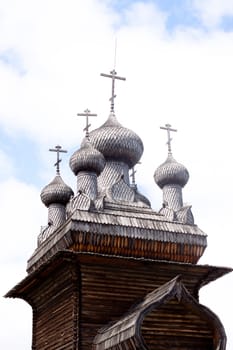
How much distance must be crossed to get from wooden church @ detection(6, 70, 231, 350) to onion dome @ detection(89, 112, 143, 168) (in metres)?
0.03

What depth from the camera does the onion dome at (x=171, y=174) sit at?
→ 19.9 meters

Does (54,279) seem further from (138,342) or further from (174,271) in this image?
(138,342)

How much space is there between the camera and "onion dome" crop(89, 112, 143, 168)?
19.5 metres

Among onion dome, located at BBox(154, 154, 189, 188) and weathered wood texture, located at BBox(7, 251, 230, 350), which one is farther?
onion dome, located at BBox(154, 154, 189, 188)

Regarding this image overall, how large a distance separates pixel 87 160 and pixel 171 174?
2.81 meters

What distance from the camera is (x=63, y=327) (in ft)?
52.5

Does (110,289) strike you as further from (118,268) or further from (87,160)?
(87,160)

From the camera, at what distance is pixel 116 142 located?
19484 mm

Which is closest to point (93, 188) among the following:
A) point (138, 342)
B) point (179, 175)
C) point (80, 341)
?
point (179, 175)

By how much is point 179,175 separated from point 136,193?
54.3 inches

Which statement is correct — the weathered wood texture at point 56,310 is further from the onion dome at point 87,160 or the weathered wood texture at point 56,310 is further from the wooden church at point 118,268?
the onion dome at point 87,160

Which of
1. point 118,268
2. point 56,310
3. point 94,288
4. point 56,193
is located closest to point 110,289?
point 94,288

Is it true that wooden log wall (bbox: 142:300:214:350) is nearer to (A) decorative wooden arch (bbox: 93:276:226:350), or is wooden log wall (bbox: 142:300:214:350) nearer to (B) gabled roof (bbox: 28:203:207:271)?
(A) decorative wooden arch (bbox: 93:276:226:350)

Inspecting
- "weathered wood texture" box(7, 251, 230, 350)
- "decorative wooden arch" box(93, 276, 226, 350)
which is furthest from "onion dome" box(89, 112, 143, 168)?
"decorative wooden arch" box(93, 276, 226, 350)
